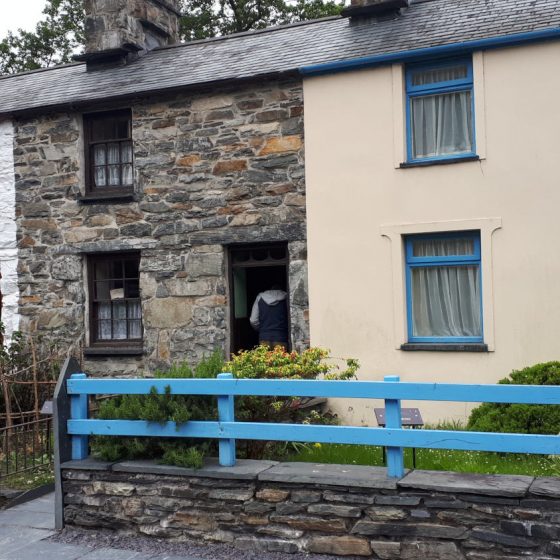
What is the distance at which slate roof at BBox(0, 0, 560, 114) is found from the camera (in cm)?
1027

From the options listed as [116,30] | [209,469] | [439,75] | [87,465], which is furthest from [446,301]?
[116,30]

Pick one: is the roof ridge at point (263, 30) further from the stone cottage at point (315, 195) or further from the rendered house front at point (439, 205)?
the rendered house front at point (439, 205)

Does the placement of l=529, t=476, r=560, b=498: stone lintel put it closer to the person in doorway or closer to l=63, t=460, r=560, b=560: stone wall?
l=63, t=460, r=560, b=560: stone wall

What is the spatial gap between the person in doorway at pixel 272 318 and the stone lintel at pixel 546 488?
242 inches

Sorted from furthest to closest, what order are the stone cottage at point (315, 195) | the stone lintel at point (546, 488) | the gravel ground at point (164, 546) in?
the stone cottage at point (315, 195) < the gravel ground at point (164, 546) < the stone lintel at point (546, 488)

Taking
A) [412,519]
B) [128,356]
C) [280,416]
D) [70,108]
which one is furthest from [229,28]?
[412,519]

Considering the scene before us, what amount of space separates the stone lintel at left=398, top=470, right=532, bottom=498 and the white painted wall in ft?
29.0

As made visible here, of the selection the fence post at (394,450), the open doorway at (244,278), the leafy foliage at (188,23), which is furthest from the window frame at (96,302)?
the leafy foliage at (188,23)

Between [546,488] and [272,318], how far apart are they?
644 cm

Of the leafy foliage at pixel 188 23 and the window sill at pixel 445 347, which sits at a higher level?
the leafy foliage at pixel 188 23

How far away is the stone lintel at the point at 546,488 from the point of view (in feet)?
15.7

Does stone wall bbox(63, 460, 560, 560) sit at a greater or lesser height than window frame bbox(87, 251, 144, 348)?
lesser

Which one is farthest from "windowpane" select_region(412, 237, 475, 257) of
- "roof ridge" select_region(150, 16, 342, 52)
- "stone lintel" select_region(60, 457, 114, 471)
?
"stone lintel" select_region(60, 457, 114, 471)

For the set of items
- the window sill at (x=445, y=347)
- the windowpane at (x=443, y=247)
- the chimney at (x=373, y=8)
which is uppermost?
the chimney at (x=373, y=8)
